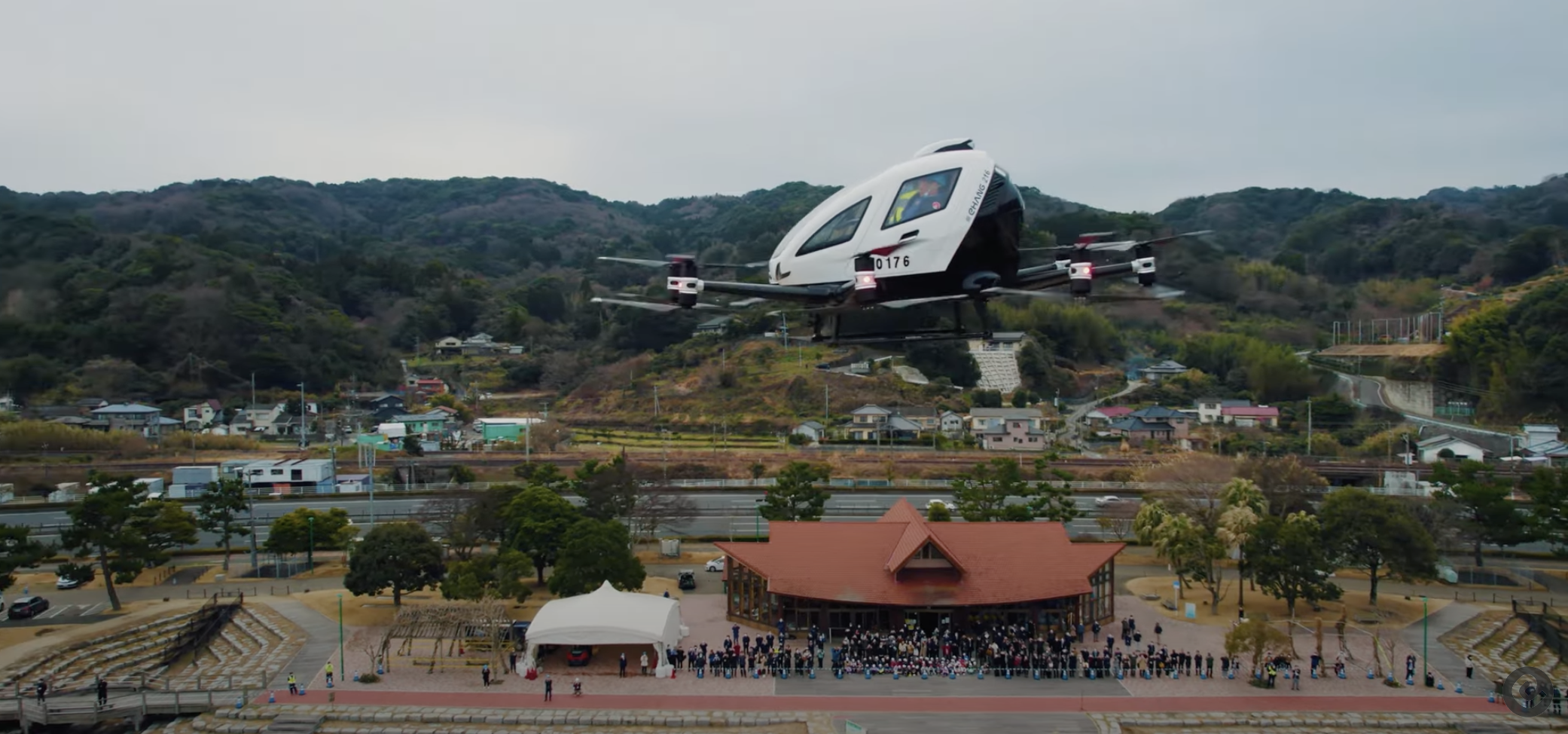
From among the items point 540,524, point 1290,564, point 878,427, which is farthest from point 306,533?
point 878,427

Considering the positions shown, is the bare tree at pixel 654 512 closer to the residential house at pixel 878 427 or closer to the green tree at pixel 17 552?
the green tree at pixel 17 552

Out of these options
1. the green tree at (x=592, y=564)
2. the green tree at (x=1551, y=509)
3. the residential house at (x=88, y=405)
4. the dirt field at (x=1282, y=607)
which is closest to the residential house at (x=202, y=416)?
the residential house at (x=88, y=405)

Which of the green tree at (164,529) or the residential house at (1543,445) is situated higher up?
the residential house at (1543,445)

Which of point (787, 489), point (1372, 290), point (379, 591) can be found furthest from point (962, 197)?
point (1372, 290)

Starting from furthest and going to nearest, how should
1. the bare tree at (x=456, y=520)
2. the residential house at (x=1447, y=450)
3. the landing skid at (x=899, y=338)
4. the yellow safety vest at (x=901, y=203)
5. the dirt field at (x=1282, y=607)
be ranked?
the residential house at (x=1447, y=450) → the bare tree at (x=456, y=520) → the dirt field at (x=1282, y=607) → the landing skid at (x=899, y=338) → the yellow safety vest at (x=901, y=203)

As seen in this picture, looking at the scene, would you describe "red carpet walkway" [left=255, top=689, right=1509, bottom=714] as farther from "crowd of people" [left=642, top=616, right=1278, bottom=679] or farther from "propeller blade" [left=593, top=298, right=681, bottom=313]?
"propeller blade" [left=593, top=298, right=681, bottom=313]

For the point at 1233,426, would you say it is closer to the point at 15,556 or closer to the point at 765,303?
the point at 765,303
